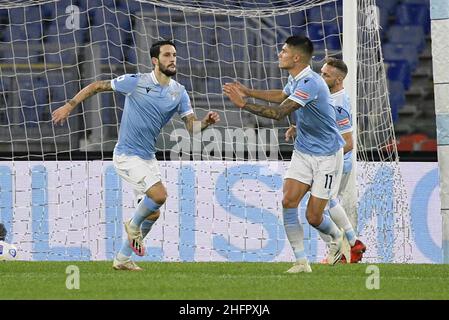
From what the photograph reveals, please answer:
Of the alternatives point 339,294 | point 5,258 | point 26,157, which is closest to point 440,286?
point 339,294

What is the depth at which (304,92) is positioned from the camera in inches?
392

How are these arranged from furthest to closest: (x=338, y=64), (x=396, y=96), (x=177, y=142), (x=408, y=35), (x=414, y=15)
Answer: (x=414, y=15)
(x=408, y=35)
(x=396, y=96)
(x=177, y=142)
(x=338, y=64)

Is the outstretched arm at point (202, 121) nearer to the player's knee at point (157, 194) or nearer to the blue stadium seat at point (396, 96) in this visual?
the player's knee at point (157, 194)

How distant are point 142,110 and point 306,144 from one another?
140 centimetres

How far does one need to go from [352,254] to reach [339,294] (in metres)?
3.85

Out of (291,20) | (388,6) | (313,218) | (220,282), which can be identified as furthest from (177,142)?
(220,282)

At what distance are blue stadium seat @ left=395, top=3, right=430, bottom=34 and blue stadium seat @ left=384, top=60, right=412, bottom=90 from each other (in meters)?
0.78

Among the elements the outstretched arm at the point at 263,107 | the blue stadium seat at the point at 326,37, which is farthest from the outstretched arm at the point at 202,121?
the blue stadium seat at the point at 326,37

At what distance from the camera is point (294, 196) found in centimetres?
1027

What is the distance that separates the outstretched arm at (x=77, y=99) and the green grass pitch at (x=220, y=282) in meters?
1.23

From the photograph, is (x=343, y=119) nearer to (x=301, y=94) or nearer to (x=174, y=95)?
(x=174, y=95)

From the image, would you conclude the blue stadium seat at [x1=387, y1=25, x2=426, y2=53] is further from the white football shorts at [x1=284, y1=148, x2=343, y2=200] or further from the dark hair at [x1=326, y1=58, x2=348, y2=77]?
the white football shorts at [x1=284, y1=148, x2=343, y2=200]

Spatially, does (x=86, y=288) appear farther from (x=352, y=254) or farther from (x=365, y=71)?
(x=365, y=71)

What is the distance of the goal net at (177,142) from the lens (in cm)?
1402
